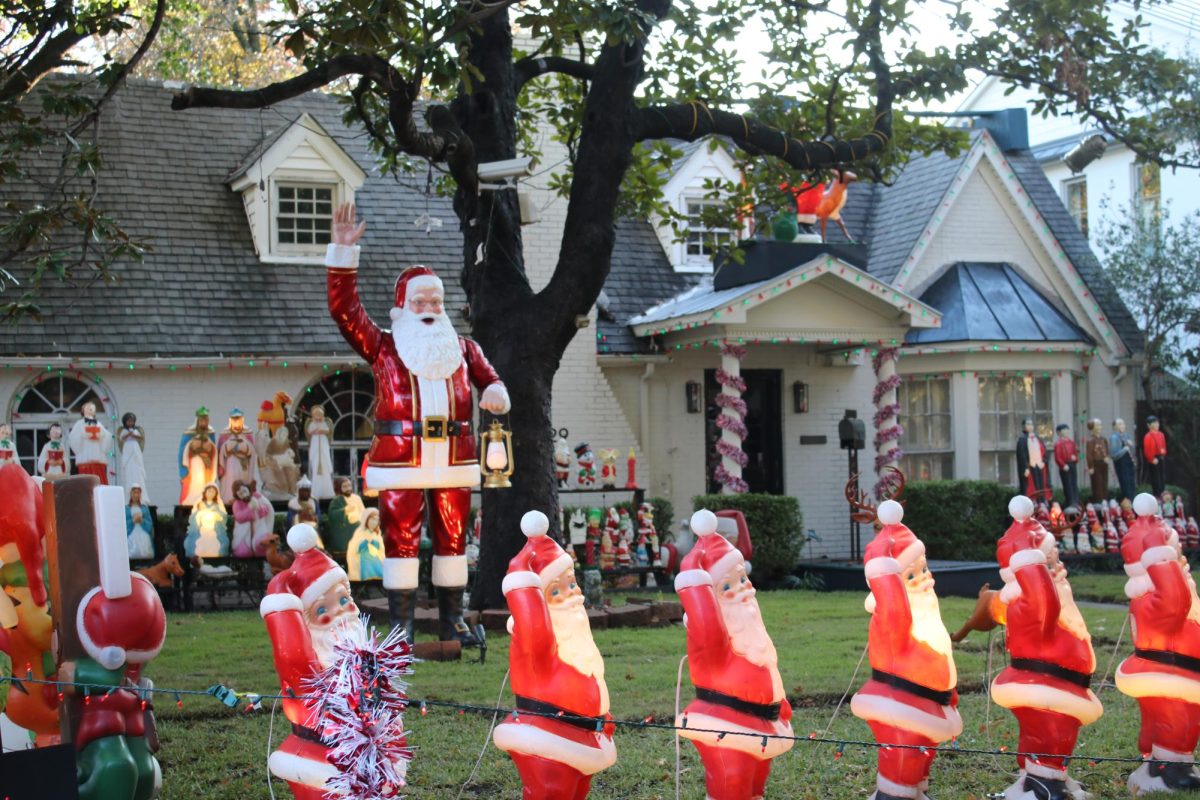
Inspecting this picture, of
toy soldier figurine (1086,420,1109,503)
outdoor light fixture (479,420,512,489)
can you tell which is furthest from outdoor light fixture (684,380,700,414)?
outdoor light fixture (479,420,512,489)

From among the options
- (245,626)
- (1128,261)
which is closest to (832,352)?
(1128,261)

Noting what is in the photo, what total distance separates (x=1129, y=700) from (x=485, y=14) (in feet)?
19.5

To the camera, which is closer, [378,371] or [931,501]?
[378,371]

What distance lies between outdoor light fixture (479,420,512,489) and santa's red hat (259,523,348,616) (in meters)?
3.68

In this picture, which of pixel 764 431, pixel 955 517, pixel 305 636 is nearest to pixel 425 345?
pixel 305 636

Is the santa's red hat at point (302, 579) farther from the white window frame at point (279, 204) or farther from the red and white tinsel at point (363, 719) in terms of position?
the white window frame at point (279, 204)

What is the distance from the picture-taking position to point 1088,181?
26.6 metres

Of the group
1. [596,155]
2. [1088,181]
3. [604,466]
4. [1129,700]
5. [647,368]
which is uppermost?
[1088,181]

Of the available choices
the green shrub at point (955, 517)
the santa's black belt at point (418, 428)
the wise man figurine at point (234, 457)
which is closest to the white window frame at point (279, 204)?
the wise man figurine at point (234, 457)

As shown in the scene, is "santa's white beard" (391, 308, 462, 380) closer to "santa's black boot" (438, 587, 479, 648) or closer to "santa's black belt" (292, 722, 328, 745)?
"santa's black boot" (438, 587, 479, 648)

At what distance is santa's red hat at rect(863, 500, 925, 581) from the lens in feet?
18.8

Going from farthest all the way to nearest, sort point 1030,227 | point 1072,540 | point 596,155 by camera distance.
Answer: point 1030,227, point 1072,540, point 596,155

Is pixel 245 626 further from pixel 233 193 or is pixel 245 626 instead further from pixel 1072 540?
pixel 1072 540

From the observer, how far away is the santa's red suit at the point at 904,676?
5.70 m
